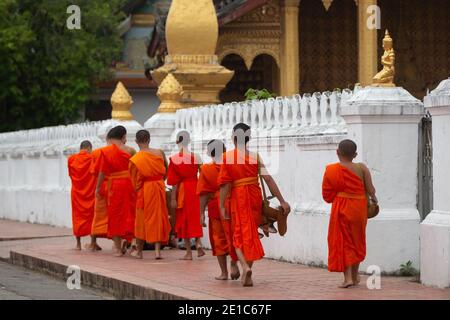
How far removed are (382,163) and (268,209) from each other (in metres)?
1.37

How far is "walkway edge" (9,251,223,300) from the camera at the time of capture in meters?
12.4

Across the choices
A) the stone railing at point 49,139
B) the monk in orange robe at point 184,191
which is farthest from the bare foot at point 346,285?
the stone railing at point 49,139

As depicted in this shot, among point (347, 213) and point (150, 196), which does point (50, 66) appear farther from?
point (347, 213)

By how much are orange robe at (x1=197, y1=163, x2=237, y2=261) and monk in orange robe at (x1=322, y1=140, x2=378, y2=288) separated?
3.57 ft

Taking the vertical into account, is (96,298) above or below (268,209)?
below

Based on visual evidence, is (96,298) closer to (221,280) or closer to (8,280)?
(221,280)

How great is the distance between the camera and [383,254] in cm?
1373

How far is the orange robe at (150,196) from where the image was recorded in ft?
54.9

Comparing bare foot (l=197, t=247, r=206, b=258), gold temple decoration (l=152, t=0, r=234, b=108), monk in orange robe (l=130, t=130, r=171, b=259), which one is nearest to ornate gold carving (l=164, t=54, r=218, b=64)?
gold temple decoration (l=152, t=0, r=234, b=108)

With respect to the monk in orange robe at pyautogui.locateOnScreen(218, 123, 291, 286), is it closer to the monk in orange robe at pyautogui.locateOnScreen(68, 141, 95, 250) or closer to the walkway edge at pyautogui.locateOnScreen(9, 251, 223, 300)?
the walkway edge at pyautogui.locateOnScreen(9, 251, 223, 300)

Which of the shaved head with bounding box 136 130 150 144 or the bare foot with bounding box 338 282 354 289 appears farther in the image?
the shaved head with bounding box 136 130 150 144

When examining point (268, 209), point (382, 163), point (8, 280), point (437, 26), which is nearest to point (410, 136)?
point (382, 163)

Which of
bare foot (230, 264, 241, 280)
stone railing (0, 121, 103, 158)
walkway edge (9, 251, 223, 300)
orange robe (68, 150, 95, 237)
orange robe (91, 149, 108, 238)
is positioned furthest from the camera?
stone railing (0, 121, 103, 158)

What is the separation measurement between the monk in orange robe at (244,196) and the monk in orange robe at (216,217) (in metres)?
0.25
